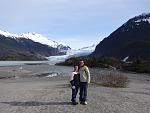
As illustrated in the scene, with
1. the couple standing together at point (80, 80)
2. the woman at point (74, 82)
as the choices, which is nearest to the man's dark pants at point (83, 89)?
the couple standing together at point (80, 80)

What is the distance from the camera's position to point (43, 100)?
85.3 feet

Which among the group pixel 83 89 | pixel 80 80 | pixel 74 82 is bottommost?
pixel 83 89

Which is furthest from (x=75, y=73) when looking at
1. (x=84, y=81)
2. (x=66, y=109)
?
(x=66, y=109)

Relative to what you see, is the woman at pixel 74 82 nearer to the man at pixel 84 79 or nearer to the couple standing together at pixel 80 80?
the couple standing together at pixel 80 80

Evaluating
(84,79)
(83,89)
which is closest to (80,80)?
(84,79)

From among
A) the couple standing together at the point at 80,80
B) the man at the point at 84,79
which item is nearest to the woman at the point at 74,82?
the couple standing together at the point at 80,80

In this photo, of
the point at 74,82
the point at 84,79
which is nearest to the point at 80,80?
the point at 84,79

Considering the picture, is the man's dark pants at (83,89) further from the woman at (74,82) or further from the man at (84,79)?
the woman at (74,82)

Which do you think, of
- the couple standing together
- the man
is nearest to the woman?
the couple standing together

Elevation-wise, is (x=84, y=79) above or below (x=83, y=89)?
above

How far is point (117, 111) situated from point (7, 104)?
273 inches

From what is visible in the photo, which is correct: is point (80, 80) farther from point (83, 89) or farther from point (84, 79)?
point (83, 89)

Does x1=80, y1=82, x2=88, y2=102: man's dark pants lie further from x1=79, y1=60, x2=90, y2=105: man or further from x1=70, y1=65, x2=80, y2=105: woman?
x1=70, y1=65, x2=80, y2=105: woman

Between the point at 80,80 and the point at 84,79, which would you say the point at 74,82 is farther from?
the point at 84,79
